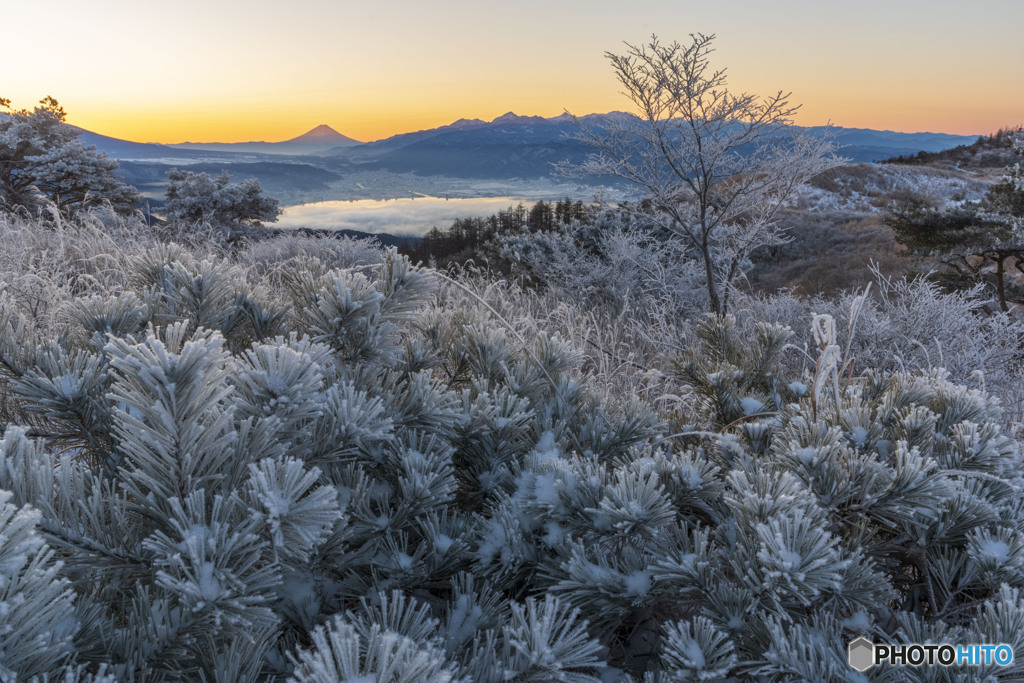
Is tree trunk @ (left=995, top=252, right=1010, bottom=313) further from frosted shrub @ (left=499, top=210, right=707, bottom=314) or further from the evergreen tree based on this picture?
frosted shrub @ (left=499, top=210, right=707, bottom=314)

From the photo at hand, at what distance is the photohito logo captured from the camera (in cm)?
62

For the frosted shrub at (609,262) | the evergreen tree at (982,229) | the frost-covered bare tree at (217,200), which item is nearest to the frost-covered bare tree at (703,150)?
the frosted shrub at (609,262)

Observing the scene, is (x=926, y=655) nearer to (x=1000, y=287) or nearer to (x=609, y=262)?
(x=609, y=262)

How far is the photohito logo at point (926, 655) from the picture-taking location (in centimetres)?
62

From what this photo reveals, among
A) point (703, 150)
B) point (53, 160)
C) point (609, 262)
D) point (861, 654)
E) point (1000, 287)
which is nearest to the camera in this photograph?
point (861, 654)

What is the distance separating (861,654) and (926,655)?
0.08 meters

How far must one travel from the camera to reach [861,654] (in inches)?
25.6


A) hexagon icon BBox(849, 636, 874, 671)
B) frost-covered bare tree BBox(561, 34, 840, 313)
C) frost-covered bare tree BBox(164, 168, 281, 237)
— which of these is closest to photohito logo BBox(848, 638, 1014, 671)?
hexagon icon BBox(849, 636, 874, 671)

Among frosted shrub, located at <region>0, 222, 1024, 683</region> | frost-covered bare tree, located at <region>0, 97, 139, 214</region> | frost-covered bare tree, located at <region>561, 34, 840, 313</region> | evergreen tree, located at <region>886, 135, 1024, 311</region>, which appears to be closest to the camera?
frosted shrub, located at <region>0, 222, 1024, 683</region>

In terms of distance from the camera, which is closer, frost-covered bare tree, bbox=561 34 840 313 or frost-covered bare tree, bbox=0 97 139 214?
frost-covered bare tree, bbox=561 34 840 313

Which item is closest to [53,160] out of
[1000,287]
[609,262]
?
[609,262]

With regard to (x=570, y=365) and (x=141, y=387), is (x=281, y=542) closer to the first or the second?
(x=141, y=387)

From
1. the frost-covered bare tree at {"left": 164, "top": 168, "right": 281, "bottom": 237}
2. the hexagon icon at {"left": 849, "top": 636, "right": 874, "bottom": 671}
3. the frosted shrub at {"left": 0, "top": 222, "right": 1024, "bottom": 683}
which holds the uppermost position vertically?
the frost-covered bare tree at {"left": 164, "top": 168, "right": 281, "bottom": 237}

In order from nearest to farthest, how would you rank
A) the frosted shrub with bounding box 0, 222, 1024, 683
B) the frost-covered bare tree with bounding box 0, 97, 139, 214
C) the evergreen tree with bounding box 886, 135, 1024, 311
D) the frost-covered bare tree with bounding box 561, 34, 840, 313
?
the frosted shrub with bounding box 0, 222, 1024, 683, the frost-covered bare tree with bounding box 561, 34, 840, 313, the evergreen tree with bounding box 886, 135, 1024, 311, the frost-covered bare tree with bounding box 0, 97, 139, 214
